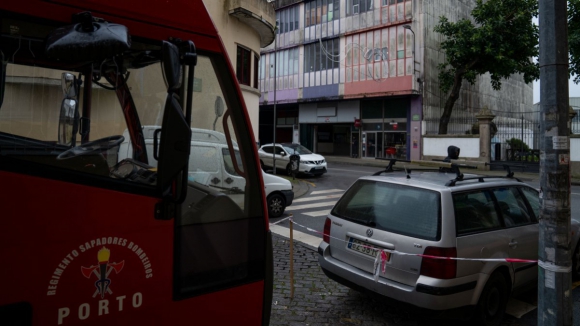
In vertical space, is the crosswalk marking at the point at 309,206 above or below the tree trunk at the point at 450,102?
below

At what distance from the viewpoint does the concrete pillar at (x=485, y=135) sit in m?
24.2

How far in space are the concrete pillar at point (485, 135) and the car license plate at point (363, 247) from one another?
2231 centimetres

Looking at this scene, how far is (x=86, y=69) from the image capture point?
245 cm

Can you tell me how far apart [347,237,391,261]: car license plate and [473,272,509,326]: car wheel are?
106 cm

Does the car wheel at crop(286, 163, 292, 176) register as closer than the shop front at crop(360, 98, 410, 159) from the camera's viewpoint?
Yes

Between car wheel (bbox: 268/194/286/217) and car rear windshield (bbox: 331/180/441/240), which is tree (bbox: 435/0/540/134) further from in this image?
car rear windshield (bbox: 331/180/441/240)

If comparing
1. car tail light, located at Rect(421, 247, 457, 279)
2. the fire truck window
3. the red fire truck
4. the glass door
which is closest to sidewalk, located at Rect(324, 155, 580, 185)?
the glass door

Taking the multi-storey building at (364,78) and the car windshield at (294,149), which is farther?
the multi-storey building at (364,78)

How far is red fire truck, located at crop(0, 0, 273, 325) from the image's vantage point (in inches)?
79.6

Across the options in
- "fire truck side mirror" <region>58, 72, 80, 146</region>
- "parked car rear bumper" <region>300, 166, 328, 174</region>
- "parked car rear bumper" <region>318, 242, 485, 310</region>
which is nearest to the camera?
"fire truck side mirror" <region>58, 72, 80, 146</region>

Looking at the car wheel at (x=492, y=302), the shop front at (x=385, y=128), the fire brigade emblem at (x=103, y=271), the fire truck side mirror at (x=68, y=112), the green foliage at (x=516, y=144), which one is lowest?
the car wheel at (x=492, y=302)

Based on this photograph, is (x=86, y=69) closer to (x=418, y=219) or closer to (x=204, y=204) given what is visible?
(x=204, y=204)

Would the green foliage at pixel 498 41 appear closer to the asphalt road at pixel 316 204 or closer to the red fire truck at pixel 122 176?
the asphalt road at pixel 316 204

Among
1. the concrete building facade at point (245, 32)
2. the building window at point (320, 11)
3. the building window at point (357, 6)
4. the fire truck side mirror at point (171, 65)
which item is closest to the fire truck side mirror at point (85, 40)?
the fire truck side mirror at point (171, 65)
